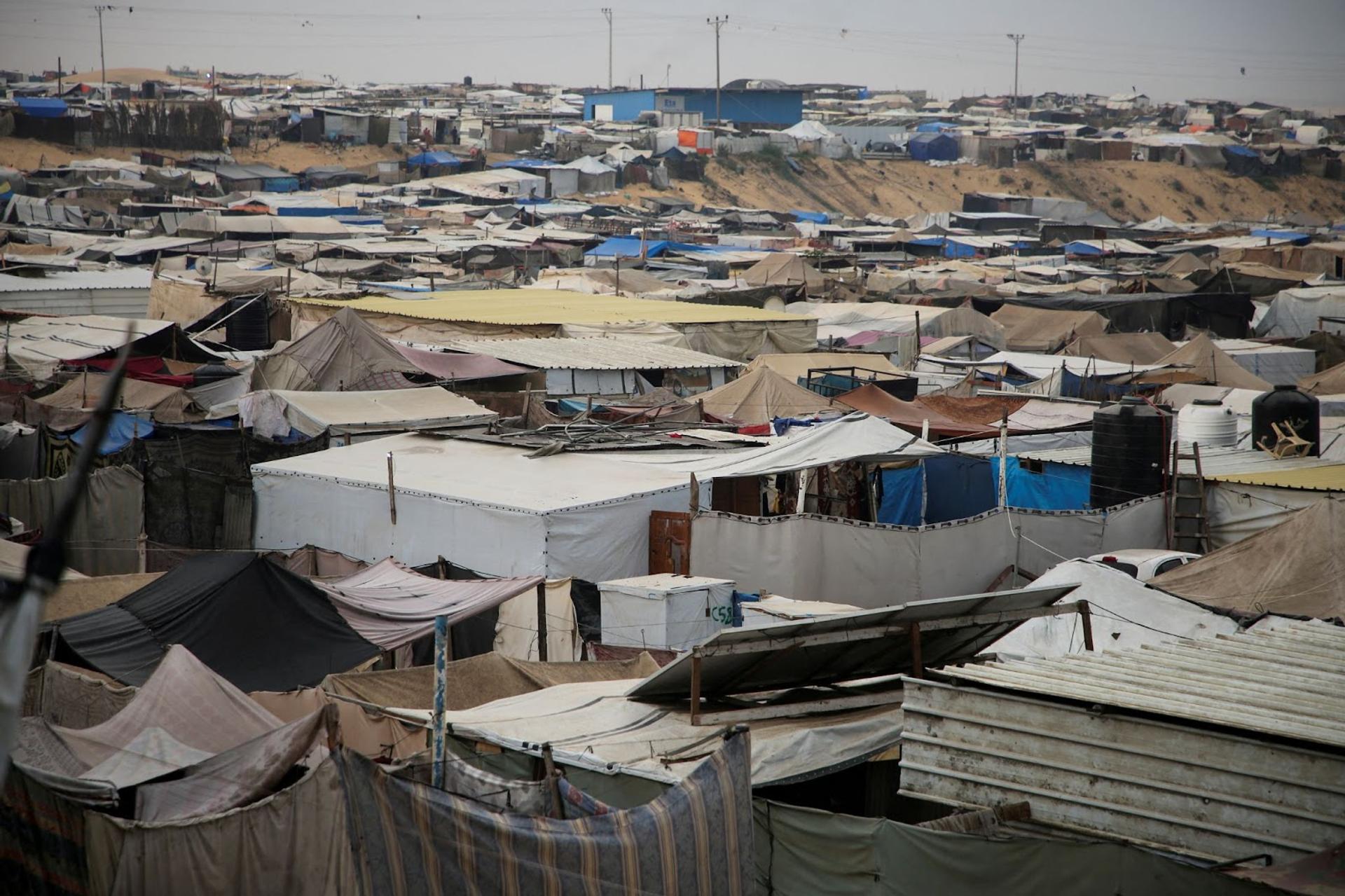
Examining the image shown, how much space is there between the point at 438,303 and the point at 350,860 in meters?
27.5

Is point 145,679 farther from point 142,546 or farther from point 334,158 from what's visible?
point 334,158

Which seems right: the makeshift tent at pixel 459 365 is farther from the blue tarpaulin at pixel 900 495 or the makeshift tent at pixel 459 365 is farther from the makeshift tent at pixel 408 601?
the makeshift tent at pixel 408 601

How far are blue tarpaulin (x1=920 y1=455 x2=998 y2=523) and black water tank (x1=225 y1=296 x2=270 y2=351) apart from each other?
734 inches

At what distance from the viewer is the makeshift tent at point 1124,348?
34719 millimetres

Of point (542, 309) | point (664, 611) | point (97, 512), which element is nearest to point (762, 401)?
point (97, 512)

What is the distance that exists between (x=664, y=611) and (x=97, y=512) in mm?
7719

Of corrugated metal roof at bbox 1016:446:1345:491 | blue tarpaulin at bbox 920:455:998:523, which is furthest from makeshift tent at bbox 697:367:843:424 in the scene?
blue tarpaulin at bbox 920:455:998:523

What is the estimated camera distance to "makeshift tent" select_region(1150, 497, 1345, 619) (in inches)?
565

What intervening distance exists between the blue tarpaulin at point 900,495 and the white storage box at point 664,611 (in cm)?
541

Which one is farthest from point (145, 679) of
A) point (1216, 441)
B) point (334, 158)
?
point (334, 158)

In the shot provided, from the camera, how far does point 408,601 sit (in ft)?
43.8

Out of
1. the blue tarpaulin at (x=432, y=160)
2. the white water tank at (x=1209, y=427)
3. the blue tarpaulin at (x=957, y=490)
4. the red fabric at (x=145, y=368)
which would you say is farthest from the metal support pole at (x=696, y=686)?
the blue tarpaulin at (x=432, y=160)

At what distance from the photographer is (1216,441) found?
2100cm

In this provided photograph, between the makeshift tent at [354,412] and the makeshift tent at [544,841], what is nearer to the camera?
the makeshift tent at [544,841]
